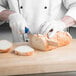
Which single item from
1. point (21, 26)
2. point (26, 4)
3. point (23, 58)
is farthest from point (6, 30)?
point (23, 58)

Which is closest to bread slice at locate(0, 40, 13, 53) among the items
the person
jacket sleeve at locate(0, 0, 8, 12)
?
the person

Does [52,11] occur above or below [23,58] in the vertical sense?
above

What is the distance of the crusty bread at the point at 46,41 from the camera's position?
0.90 m

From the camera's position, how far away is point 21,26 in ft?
3.10

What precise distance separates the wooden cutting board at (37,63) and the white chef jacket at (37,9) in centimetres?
25

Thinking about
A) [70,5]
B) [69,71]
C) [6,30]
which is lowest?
[69,71]

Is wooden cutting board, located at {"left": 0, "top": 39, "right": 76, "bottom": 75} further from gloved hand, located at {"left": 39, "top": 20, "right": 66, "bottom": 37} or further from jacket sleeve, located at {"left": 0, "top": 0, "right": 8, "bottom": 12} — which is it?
jacket sleeve, located at {"left": 0, "top": 0, "right": 8, "bottom": 12}

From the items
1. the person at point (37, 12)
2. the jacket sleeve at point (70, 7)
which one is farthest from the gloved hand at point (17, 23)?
the jacket sleeve at point (70, 7)

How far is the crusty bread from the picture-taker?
0.90 metres

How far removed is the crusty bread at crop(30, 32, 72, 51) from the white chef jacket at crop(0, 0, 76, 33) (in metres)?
0.16

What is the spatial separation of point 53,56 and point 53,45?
0.06 m

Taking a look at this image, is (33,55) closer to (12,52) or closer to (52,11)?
(12,52)

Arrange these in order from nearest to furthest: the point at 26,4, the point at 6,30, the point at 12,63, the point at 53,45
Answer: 1. the point at 12,63
2. the point at 53,45
3. the point at 26,4
4. the point at 6,30

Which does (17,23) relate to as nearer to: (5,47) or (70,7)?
(5,47)
